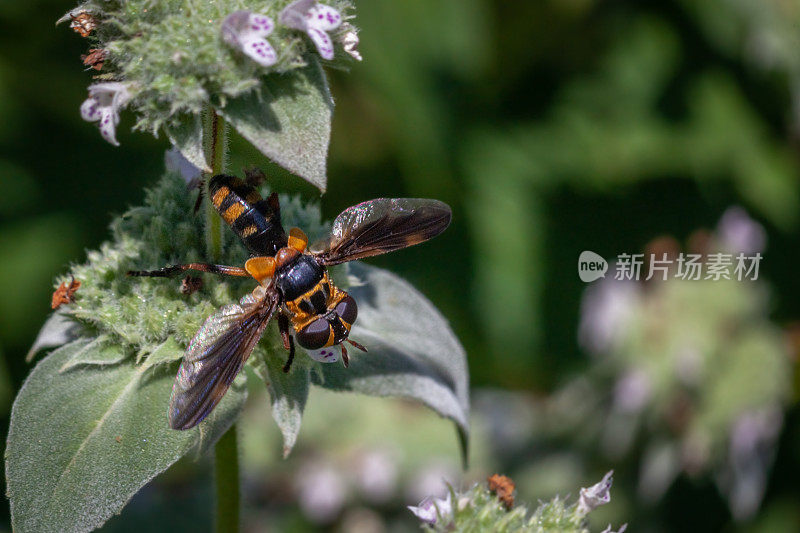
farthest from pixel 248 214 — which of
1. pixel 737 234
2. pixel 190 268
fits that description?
pixel 737 234

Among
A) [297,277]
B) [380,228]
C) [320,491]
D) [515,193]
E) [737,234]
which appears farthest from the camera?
[515,193]

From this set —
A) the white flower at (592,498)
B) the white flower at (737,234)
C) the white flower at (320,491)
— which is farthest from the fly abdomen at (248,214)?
the white flower at (737,234)

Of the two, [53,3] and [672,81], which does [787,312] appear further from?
[53,3]

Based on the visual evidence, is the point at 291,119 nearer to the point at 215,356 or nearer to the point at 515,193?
the point at 215,356

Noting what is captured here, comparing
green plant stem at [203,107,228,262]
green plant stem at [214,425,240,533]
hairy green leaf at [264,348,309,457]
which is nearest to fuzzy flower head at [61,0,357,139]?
green plant stem at [203,107,228,262]

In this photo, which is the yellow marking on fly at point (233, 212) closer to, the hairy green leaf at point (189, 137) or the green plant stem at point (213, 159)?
the green plant stem at point (213, 159)

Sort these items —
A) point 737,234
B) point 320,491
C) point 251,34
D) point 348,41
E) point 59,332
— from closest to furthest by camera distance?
point 251,34 → point 348,41 → point 59,332 → point 320,491 → point 737,234

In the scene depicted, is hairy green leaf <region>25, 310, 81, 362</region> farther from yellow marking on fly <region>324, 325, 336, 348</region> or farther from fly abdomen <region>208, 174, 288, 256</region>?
yellow marking on fly <region>324, 325, 336, 348</region>
